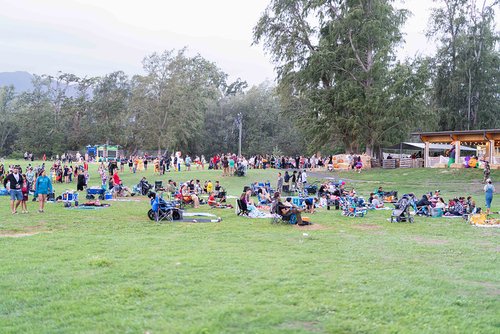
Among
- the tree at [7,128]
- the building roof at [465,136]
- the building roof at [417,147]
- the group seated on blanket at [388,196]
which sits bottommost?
the group seated on blanket at [388,196]

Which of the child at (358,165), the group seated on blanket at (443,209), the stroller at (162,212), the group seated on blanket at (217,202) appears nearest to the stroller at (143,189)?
the group seated on blanket at (217,202)

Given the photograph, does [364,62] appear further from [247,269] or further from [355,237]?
[247,269]

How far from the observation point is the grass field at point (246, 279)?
19.8ft

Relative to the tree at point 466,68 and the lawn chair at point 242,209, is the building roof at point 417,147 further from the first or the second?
the lawn chair at point 242,209

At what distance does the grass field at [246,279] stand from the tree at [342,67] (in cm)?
2713

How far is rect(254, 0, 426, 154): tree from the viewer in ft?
135

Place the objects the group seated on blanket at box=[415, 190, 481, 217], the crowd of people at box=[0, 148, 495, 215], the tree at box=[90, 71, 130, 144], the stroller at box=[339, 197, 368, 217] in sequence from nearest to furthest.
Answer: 1. the crowd of people at box=[0, 148, 495, 215]
2. the stroller at box=[339, 197, 368, 217]
3. the group seated on blanket at box=[415, 190, 481, 217]
4. the tree at box=[90, 71, 130, 144]

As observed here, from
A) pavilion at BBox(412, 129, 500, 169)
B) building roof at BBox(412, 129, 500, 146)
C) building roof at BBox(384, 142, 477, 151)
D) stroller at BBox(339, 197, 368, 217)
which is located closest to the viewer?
stroller at BBox(339, 197, 368, 217)

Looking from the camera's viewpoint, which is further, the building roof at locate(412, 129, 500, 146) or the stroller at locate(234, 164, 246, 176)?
the stroller at locate(234, 164, 246, 176)

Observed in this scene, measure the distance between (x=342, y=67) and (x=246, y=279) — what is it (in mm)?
37864

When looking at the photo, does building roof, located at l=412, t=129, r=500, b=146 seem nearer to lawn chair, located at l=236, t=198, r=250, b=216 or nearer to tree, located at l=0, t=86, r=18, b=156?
lawn chair, located at l=236, t=198, r=250, b=216

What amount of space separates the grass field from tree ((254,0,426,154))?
89.0ft

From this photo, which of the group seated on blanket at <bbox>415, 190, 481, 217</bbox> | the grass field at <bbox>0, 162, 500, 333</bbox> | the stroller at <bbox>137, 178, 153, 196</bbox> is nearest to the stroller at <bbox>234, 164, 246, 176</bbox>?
the stroller at <bbox>137, 178, 153, 196</bbox>

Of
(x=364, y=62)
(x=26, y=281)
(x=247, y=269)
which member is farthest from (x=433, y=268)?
(x=364, y=62)
